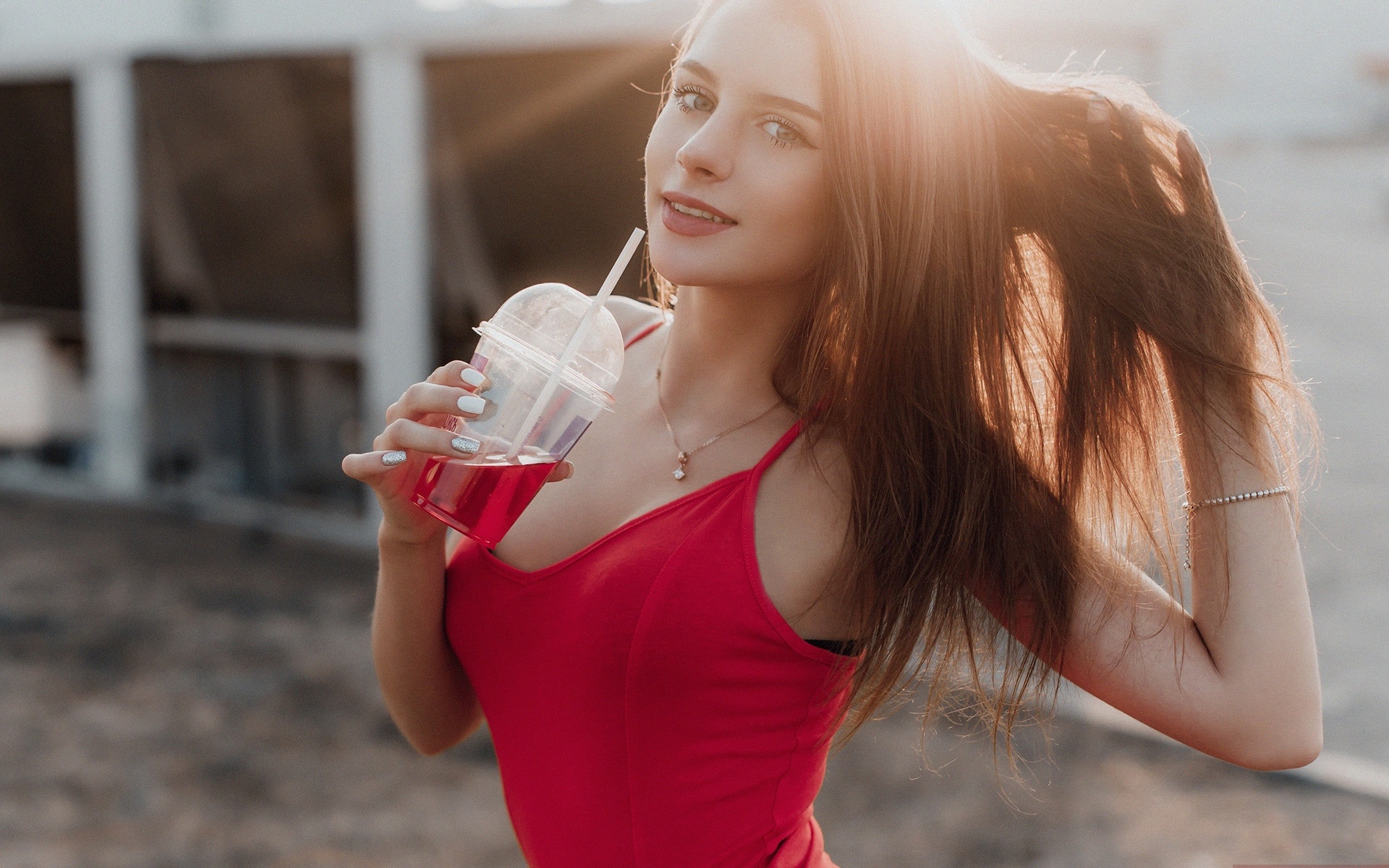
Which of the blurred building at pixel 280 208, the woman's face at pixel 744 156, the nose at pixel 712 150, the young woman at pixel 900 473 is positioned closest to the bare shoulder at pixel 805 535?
the young woman at pixel 900 473

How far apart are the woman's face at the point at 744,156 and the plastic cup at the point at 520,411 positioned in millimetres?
136

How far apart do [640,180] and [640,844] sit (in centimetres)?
399

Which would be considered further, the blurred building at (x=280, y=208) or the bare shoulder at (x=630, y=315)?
the blurred building at (x=280, y=208)

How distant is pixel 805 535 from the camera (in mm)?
1276

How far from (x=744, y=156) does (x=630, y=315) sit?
53cm

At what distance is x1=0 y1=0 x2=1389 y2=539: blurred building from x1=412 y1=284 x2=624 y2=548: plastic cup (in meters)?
3.75

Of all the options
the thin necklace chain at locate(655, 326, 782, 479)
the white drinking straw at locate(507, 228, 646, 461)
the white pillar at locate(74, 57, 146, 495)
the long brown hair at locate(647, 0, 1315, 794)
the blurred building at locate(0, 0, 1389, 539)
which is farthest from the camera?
the white pillar at locate(74, 57, 146, 495)

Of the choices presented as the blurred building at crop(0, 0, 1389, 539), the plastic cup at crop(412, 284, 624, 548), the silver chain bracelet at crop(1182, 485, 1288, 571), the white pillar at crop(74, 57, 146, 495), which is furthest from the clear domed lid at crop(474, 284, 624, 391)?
the white pillar at crop(74, 57, 146, 495)

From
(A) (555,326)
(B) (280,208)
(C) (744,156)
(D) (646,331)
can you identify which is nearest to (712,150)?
(C) (744,156)

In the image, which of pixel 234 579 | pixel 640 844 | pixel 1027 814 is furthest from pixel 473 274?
pixel 640 844

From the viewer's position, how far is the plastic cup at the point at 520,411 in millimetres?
1122

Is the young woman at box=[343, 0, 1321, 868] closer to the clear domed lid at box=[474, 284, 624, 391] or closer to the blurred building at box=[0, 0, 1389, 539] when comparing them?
the clear domed lid at box=[474, 284, 624, 391]

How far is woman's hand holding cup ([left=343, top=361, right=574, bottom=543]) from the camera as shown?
1101mm

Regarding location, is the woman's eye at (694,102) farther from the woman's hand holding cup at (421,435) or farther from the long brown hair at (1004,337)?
the woman's hand holding cup at (421,435)
